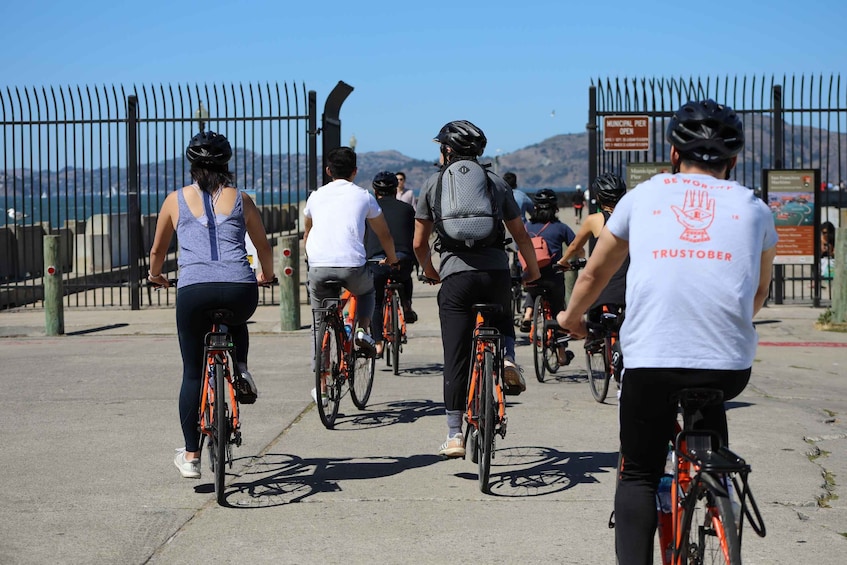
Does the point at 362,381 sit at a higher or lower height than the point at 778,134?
lower

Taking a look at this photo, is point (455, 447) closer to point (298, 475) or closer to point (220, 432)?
point (298, 475)

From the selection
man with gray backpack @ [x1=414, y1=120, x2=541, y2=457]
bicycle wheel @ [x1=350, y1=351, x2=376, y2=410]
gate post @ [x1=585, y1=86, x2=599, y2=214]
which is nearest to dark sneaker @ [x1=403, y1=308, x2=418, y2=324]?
bicycle wheel @ [x1=350, y1=351, x2=376, y2=410]

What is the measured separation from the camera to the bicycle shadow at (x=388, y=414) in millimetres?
8094

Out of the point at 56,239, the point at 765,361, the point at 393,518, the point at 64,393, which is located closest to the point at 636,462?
the point at 393,518

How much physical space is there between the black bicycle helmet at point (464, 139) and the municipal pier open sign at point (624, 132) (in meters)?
8.94

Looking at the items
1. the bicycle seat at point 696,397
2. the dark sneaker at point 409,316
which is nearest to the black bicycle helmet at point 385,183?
the dark sneaker at point 409,316

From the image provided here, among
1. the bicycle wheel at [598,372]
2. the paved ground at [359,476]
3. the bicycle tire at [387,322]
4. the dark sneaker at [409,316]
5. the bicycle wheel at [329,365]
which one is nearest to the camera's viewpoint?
the paved ground at [359,476]

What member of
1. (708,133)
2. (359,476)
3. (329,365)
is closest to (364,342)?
(329,365)

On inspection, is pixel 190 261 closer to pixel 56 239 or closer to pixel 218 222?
pixel 218 222

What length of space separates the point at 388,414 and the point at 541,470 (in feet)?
7.00

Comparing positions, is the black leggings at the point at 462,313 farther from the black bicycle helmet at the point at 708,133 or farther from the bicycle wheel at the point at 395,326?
the bicycle wheel at the point at 395,326

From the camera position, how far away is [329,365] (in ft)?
25.7

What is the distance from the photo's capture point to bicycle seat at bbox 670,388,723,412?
3402 mm

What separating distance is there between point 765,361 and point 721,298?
26.7 feet
